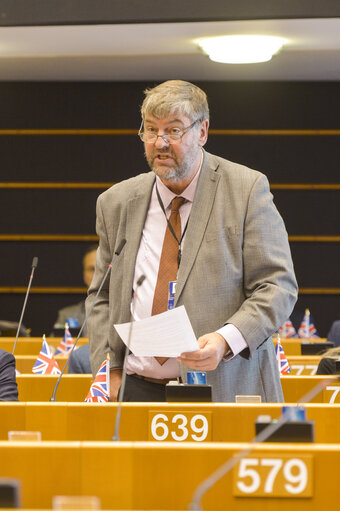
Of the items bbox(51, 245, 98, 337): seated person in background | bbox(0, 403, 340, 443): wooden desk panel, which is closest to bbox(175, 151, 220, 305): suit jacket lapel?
bbox(0, 403, 340, 443): wooden desk panel

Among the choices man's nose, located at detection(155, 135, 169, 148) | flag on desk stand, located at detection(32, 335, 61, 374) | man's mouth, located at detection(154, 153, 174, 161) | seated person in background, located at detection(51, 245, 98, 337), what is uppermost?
seated person in background, located at detection(51, 245, 98, 337)

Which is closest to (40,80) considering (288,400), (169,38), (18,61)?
(18,61)

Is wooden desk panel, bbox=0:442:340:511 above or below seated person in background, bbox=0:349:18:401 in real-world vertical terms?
below

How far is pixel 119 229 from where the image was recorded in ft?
9.21

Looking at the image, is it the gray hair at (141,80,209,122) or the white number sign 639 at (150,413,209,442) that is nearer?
the white number sign 639 at (150,413,209,442)

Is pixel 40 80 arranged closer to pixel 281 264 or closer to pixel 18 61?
pixel 18 61

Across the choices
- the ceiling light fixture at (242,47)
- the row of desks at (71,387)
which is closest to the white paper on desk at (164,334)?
the row of desks at (71,387)

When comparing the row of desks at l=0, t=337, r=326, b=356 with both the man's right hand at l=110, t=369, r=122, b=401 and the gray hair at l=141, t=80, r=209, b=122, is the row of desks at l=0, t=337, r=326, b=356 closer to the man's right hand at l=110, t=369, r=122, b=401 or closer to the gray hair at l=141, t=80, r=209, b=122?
the man's right hand at l=110, t=369, r=122, b=401

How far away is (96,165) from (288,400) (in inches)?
230

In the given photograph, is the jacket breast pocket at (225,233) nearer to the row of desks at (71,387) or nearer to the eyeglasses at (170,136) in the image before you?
the eyeglasses at (170,136)

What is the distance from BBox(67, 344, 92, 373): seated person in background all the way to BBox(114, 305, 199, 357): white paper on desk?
7.21ft

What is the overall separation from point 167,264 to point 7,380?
2.50 ft

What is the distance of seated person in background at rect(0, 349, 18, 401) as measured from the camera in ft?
9.83

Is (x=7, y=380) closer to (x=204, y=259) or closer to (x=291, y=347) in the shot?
(x=204, y=259)
